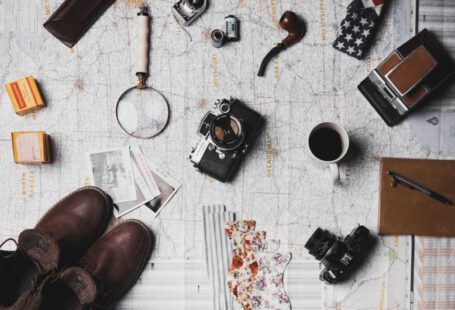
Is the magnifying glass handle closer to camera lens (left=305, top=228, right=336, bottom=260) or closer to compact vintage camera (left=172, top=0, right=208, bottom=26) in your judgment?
compact vintage camera (left=172, top=0, right=208, bottom=26)

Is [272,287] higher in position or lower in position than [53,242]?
lower

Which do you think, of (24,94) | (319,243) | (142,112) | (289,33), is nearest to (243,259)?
(319,243)

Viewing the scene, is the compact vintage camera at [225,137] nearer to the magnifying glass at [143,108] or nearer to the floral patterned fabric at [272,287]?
the magnifying glass at [143,108]

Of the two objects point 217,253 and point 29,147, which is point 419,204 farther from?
Result: point 29,147

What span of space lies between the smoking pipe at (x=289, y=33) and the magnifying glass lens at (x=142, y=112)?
11.2 inches

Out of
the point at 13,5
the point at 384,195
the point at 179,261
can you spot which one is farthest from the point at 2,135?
the point at 384,195

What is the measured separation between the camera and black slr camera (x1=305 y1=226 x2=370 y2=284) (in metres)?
1.22

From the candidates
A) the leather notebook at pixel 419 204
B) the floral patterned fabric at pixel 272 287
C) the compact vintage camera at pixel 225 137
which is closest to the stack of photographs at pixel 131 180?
the compact vintage camera at pixel 225 137

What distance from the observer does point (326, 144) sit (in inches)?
48.2

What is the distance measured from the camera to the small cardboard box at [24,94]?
4.22ft

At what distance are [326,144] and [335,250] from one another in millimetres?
268

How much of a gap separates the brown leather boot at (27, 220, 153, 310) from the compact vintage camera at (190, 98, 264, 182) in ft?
0.80

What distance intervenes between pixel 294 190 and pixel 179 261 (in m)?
0.36

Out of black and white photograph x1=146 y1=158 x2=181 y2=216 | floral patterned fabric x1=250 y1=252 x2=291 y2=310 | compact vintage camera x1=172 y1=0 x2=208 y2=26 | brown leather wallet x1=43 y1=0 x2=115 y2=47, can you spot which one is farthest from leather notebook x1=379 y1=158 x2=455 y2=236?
brown leather wallet x1=43 y1=0 x2=115 y2=47
